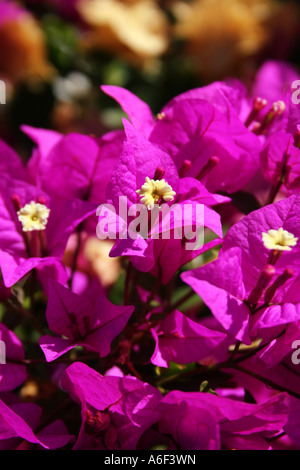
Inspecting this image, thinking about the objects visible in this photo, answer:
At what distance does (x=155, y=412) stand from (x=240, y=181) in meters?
0.28

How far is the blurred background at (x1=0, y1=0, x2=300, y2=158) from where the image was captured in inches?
54.5

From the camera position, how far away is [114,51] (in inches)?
56.4

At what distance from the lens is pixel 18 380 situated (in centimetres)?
60

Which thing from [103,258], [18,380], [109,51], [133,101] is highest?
[133,101]

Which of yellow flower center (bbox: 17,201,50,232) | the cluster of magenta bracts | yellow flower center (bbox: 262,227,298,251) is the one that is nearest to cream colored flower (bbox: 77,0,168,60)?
the cluster of magenta bracts

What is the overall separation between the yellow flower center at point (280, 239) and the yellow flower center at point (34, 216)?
0.81 ft

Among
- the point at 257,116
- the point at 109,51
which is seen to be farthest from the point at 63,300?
the point at 109,51

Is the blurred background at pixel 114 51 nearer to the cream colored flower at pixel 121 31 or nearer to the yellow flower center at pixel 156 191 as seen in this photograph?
the cream colored flower at pixel 121 31

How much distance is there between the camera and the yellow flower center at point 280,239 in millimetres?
535

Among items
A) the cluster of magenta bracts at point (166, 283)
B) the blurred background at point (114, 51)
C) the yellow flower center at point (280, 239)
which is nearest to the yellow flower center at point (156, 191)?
the cluster of magenta bracts at point (166, 283)

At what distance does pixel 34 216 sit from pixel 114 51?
90 centimetres

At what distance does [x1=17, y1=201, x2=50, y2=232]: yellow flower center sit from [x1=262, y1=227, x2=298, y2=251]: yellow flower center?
25 centimetres

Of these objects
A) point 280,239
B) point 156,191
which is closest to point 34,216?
point 156,191
